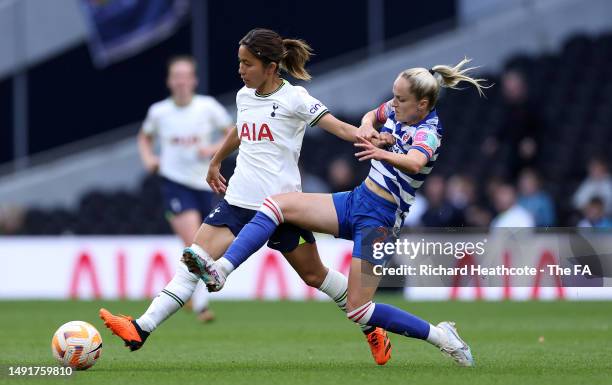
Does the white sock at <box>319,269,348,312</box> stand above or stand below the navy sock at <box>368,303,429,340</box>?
above

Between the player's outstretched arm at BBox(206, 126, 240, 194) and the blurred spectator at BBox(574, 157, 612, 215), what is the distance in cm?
844

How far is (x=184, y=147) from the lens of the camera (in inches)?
497

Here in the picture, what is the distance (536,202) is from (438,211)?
1188 millimetres

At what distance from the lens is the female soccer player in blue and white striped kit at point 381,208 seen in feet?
25.3

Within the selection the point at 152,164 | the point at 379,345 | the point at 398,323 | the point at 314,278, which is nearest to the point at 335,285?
the point at 314,278

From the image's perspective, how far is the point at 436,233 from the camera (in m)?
8.12

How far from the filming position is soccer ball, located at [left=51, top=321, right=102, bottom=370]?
766 centimetres

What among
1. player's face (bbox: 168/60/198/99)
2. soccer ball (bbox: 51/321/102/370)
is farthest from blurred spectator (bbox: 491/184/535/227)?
soccer ball (bbox: 51/321/102/370)

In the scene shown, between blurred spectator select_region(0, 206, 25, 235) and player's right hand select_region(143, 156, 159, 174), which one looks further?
blurred spectator select_region(0, 206, 25, 235)

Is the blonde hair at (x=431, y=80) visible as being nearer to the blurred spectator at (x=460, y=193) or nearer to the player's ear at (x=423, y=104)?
the player's ear at (x=423, y=104)

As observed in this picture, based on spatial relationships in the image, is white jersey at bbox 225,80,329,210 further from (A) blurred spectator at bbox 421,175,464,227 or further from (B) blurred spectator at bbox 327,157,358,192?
(B) blurred spectator at bbox 327,157,358,192

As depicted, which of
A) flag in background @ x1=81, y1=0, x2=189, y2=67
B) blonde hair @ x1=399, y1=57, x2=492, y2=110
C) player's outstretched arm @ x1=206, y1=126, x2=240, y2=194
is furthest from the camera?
flag in background @ x1=81, y1=0, x2=189, y2=67

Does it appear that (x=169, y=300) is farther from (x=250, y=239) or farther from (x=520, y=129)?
(x=520, y=129)

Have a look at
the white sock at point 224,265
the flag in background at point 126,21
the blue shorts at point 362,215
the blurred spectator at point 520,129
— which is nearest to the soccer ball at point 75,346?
the white sock at point 224,265
